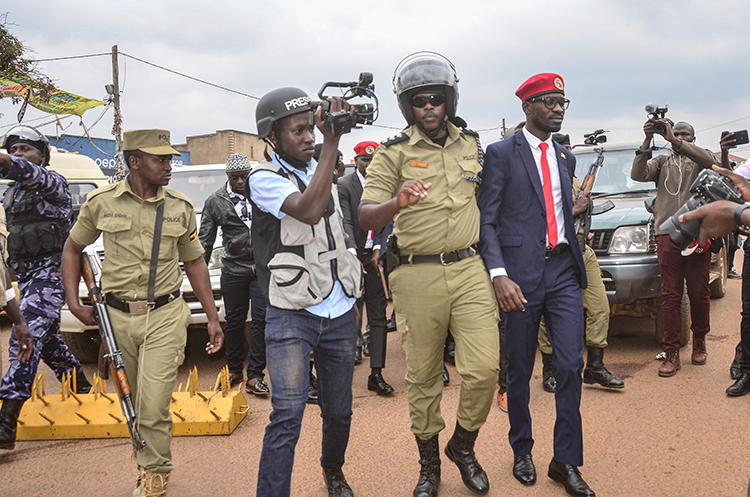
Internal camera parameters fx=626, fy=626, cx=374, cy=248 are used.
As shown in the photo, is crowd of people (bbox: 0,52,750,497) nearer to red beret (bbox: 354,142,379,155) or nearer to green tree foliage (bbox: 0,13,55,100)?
red beret (bbox: 354,142,379,155)

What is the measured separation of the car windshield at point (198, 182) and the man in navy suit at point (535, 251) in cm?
514

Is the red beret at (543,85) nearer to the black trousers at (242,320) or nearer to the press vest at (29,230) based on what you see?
the black trousers at (242,320)

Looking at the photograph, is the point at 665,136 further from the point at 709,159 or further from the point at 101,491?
the point at 101,491

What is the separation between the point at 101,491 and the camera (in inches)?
150

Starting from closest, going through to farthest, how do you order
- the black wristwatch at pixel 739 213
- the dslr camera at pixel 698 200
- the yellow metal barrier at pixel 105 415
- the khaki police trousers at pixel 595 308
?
the black wristwatch at pixel 739 213 < the dslr camera at pixel 698 200 < the yellow metal barrier at pixel 105 415 < the khaki police trousers at pixel 595 308

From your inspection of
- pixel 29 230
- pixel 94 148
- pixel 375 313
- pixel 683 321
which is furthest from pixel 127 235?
pixel 94 148

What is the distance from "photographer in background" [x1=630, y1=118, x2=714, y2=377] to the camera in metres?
5.54

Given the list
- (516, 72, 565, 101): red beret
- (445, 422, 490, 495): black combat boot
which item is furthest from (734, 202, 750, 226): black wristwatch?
(445, 422, 490, 495): black combat boot

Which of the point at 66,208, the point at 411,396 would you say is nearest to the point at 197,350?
the point at 66,208

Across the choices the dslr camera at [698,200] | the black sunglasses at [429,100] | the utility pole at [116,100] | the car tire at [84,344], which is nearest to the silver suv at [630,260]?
the black sunglasses at [429,100]

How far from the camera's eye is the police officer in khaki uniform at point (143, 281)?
347 cm

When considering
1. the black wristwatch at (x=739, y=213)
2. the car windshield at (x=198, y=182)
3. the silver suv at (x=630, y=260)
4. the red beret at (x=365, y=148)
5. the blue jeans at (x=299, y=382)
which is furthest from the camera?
the car windshield at (x=198, y=182)

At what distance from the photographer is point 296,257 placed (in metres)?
2.95

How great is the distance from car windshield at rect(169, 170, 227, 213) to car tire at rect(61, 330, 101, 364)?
6.82 ft
